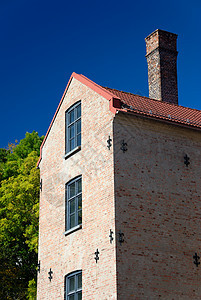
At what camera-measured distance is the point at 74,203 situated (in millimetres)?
18297

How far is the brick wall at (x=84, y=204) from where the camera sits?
15812mm

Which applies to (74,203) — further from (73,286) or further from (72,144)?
(73,286)

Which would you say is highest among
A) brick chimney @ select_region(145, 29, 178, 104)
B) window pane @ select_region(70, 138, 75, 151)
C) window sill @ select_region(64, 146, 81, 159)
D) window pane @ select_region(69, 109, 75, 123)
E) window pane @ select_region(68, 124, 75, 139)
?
brick chimney @ select_region(145, 29, 178, 104)

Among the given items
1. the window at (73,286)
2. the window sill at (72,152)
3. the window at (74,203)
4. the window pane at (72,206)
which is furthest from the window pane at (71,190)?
the window at (73,286)

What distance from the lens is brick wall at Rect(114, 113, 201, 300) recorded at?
1523 centimetres

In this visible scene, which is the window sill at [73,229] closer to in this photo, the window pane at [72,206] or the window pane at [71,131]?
the window pane at [72,206]

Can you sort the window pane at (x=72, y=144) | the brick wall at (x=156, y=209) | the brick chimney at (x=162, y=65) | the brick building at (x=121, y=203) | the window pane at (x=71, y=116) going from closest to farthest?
1. the brick wall at (x=156, y=209)
2. the brick building at (x=121, y=203)
3. the window pane at (x=72, y=144)
4. the window pane at (x=71, y=116)
5. the brick chimney at (x=162, y=65)

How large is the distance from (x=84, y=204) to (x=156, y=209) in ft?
8.60

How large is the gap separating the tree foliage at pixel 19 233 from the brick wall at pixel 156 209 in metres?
11.6

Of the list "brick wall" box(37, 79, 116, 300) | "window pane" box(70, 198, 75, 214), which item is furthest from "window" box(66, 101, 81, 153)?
"window pane" box(70, 198, 75, 214)

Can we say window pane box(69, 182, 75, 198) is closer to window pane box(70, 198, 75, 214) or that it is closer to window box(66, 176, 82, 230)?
window box(66, 176, 82, 230)

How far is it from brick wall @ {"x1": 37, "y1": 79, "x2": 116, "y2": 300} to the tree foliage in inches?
287

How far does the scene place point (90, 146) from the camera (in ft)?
58.6

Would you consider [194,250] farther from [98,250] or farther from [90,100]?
[90,100]
